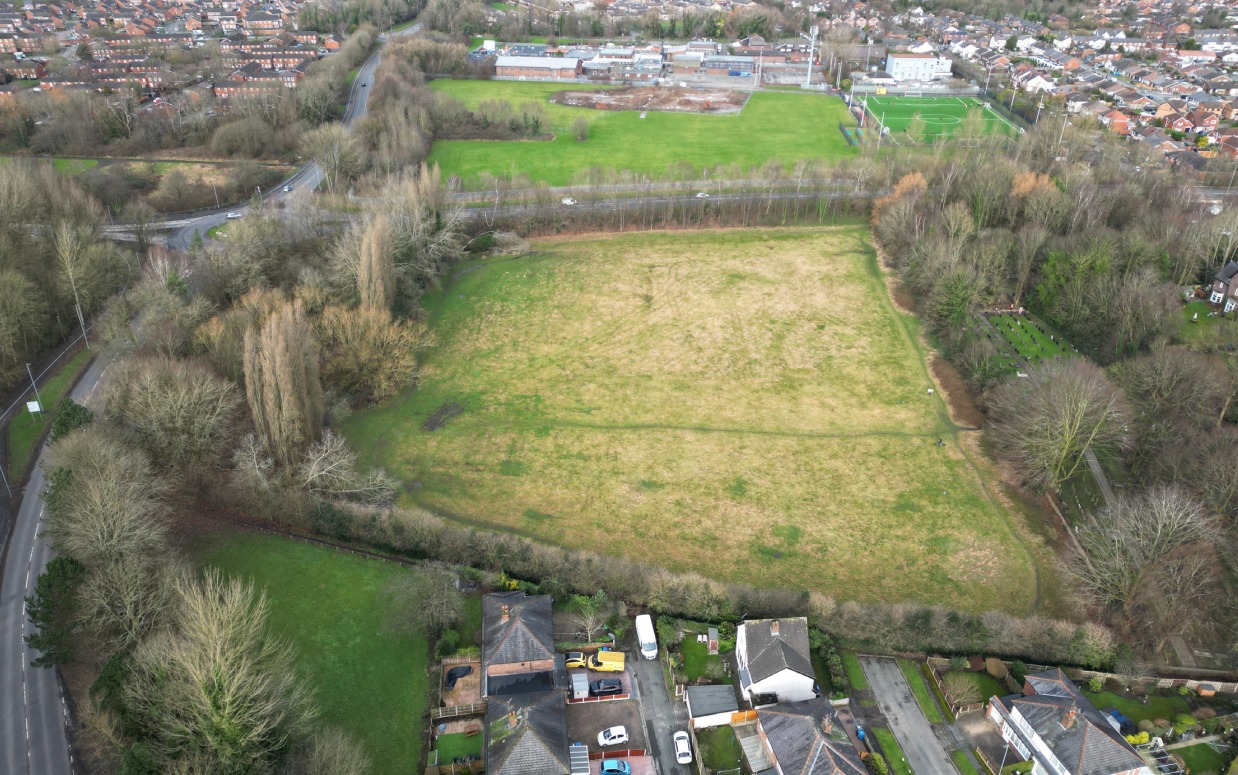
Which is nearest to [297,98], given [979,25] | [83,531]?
[83,531]

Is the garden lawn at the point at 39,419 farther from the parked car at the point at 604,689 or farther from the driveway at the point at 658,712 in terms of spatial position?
the driveway at the point at 658,712

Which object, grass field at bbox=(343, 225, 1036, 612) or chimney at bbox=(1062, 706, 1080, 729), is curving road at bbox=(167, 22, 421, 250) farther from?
chimney at bbox=(1062, 706, 1080, 729)

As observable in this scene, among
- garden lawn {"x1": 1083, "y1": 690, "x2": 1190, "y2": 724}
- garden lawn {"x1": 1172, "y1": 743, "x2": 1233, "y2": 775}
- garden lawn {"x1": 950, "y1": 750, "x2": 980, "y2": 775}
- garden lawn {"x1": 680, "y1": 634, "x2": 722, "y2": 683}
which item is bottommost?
garden lawn {"x1": 950, "y1": 750, "x2": 980, "y2": 775}

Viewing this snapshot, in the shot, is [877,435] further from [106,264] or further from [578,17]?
[578,17]

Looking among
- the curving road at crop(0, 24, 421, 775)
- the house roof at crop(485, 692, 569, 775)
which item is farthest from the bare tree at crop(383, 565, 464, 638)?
the curving road at crop(0, 24, 421, 775)

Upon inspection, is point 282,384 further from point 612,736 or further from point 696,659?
point 696,659

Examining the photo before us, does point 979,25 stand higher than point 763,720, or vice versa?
point 979,25

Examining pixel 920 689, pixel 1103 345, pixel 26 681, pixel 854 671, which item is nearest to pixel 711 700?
pixel 854 671

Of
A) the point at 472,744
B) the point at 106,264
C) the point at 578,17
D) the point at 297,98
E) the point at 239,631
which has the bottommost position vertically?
the point at 472,744
